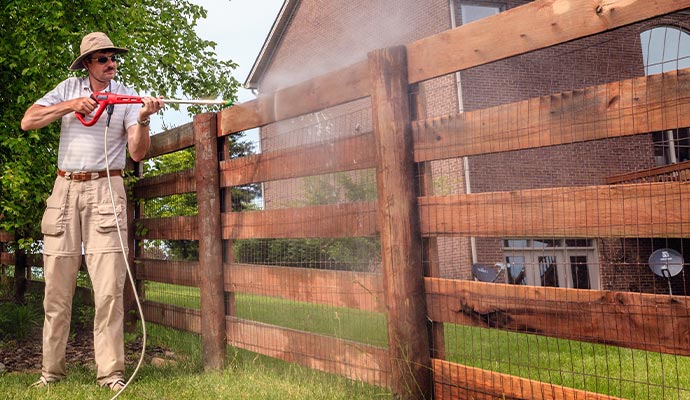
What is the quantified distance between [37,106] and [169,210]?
18.6 ft

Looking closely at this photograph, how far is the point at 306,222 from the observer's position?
4.70m

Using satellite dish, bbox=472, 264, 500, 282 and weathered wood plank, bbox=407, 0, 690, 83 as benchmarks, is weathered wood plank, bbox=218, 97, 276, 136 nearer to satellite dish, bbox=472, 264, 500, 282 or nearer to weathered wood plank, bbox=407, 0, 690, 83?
weathered wood plank, bbox=407, 0, 690, 83

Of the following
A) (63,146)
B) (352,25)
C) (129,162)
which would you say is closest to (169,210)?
(129,162)

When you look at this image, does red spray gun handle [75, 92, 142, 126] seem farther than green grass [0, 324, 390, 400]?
Yes

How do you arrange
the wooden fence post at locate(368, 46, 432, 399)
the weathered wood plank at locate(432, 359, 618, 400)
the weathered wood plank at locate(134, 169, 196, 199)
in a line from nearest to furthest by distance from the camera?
the weathered wood plank at locate(432, 359, 618, 400)
the wooden fence post at locate(368, 46, 432, 399)
the weathered wood plank at locate(134, 169, 196, 199)

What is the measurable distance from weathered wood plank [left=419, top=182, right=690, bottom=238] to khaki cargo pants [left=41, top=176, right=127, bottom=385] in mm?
2377

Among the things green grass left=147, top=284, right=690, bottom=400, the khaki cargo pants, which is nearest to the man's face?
the khaki cargo pants

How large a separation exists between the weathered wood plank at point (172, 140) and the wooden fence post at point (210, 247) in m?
0.41

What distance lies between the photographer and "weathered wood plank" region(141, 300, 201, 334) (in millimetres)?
6016

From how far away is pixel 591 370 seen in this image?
6.13 meters

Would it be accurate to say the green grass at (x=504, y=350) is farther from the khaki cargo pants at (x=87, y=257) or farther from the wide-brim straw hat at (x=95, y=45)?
the wide-brim straw hat at (x=95, y=45)

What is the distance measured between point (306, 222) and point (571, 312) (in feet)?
6.60

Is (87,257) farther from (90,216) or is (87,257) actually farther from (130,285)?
(130,285)

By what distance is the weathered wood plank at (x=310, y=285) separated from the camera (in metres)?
4.16
